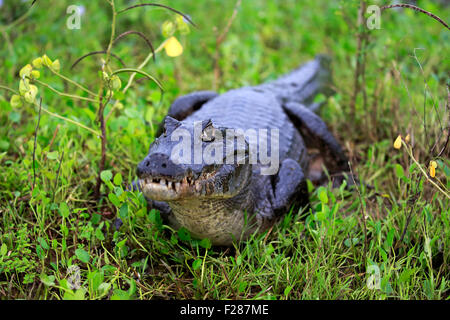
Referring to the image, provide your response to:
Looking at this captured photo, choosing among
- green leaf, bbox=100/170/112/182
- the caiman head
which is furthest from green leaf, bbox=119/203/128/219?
the caiman head

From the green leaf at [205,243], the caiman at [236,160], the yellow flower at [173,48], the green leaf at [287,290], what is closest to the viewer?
the caiman at [236,160]

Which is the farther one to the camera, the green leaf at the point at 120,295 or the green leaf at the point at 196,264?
the green leaf at the point at 196,264

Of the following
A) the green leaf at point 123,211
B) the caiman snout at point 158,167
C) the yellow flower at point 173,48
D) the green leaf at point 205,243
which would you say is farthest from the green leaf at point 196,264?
the yellow flower at point 173,48

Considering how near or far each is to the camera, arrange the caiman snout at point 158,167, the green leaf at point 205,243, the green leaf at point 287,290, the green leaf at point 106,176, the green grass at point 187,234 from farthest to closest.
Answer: the green leaf at point 106,176, the green leaf at point 205,243, the green grass at point 187,234, the green leaf at point 287,290, the caiman snout at point 158,167

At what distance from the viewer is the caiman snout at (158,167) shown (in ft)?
6.97

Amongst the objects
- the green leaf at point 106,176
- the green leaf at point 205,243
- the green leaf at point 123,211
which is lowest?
the green leaf at point 205,243

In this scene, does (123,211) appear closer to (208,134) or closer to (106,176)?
(106,176)

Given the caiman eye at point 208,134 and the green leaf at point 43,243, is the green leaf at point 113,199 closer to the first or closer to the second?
the green leaf at point 43,243

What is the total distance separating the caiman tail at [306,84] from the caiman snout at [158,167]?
236 cm

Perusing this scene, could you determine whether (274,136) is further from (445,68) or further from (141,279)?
(445,68)

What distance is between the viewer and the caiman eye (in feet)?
8.01

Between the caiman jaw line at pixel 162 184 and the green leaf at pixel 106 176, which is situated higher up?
the green leaf at pixel 106 176

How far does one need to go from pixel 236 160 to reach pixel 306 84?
8.34 ft

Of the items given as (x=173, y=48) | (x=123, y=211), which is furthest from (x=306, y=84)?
(x=123, y=211)
